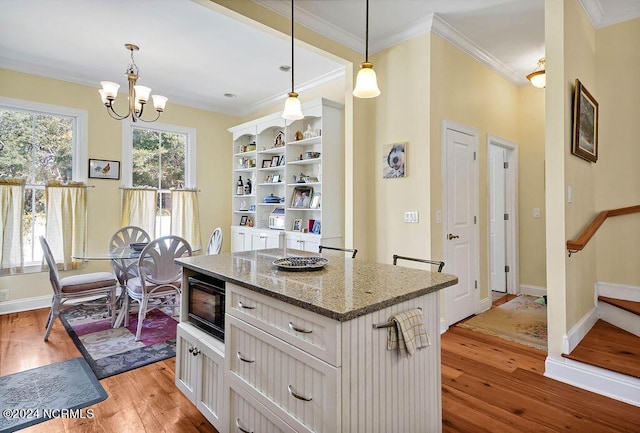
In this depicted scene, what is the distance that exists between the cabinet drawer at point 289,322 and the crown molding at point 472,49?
2899 mm

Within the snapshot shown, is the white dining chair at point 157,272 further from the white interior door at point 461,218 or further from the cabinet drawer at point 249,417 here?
the white interior door at point 461,218

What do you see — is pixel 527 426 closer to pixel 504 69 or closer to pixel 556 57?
pixel 556 57

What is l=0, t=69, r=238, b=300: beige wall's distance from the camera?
3980 millimetres

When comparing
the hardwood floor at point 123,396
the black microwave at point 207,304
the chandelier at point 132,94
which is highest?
the chandelier at point 132,94

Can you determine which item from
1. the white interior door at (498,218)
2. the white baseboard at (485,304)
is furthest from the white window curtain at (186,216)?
the white interior door at (498,218)

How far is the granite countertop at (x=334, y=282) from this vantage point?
1236 millimetres

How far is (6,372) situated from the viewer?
2.48 meters

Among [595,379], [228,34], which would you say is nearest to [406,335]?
[595,379]

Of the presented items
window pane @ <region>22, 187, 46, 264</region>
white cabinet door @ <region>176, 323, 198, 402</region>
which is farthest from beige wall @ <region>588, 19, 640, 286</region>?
window pane @ <region>22, 187, 46, 264</region>

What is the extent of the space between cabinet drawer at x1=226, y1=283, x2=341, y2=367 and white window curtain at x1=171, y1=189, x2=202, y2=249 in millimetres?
3728

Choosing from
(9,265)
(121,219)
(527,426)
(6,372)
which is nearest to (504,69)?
(527,426)

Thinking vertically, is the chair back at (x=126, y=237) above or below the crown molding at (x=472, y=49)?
below

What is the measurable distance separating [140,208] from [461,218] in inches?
164

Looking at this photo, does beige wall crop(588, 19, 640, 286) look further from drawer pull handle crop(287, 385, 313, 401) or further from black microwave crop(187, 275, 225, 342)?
black microwave crop(187, 275, 225, 342)
